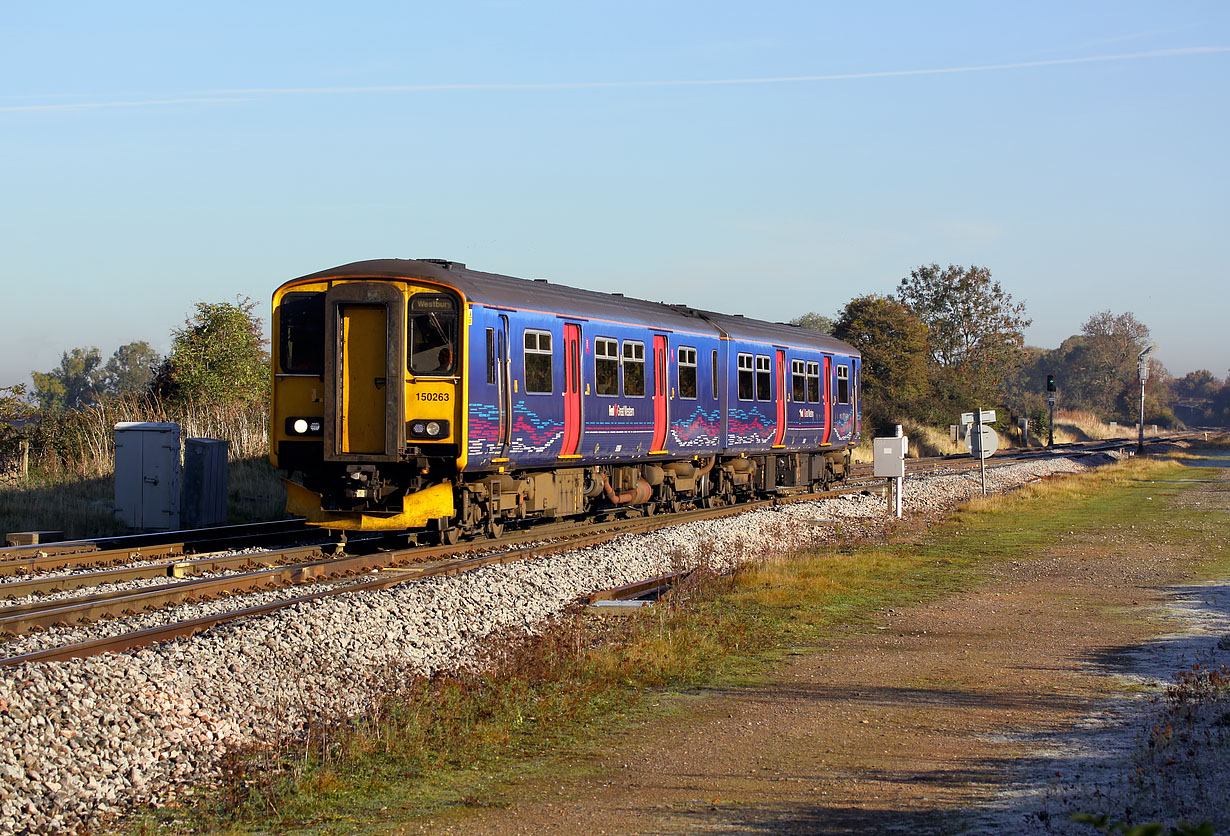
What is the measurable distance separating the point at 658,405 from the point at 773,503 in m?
5.65

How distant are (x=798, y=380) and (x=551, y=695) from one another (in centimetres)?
1799

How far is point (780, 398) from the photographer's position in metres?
24.9

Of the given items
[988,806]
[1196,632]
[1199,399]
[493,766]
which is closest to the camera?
[988,806]

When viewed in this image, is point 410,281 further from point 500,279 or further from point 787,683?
point 787,683

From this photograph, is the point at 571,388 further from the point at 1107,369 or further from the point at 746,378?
the point at 1107,369

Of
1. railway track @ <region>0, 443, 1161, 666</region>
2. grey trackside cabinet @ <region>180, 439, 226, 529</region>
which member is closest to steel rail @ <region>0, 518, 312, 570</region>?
railway track @ <region>0, 443, 1161, 666</region>

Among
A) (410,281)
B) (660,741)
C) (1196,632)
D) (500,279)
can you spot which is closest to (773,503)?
(500,279)

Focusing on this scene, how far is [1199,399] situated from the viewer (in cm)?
18312

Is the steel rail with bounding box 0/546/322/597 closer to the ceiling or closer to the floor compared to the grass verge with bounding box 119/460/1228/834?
closer to the ceiling

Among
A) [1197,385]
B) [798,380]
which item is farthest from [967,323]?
[1197,385]

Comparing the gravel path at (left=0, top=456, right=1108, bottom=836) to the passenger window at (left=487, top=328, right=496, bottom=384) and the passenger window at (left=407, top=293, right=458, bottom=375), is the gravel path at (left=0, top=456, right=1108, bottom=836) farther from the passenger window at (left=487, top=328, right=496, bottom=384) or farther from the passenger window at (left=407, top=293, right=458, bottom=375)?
the passenger window at (left=407, top=293, right=458, bottom=375)

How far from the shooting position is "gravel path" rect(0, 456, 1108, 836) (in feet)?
21.4

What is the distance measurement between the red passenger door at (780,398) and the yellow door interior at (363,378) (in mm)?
11322

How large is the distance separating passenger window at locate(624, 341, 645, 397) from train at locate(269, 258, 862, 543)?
0.04 metres
